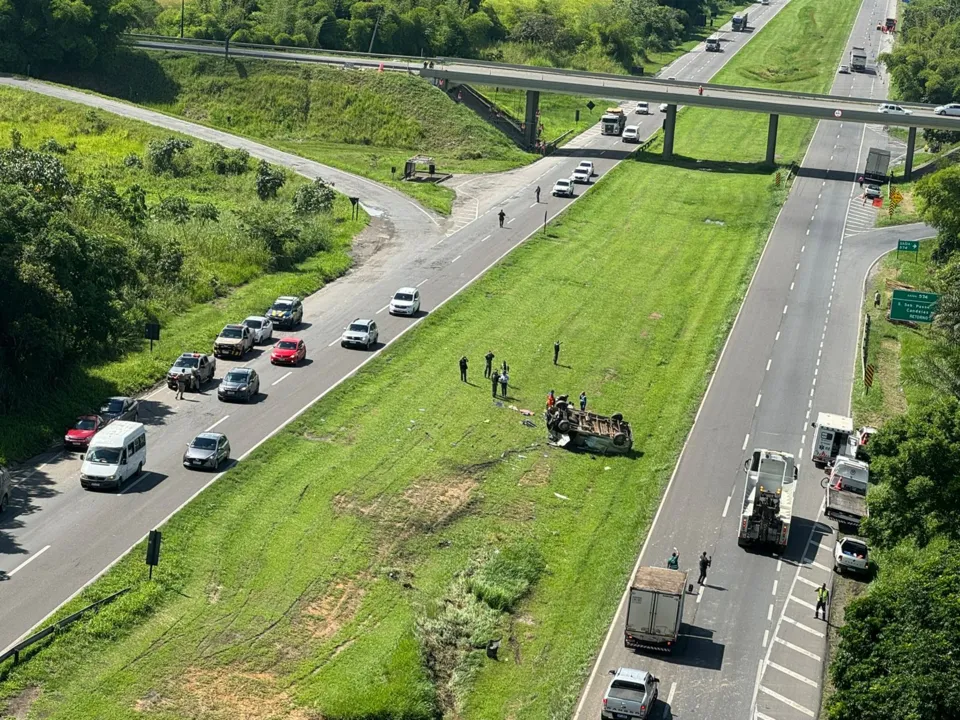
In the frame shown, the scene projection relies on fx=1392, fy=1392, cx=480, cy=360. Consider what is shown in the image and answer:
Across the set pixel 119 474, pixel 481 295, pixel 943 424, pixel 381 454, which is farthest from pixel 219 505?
pixel 481 295

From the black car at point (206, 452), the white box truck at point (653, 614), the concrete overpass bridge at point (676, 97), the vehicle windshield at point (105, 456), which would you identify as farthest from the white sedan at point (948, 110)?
the vehicle windshield at point (105, 456)

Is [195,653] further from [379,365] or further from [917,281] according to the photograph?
[917,281]

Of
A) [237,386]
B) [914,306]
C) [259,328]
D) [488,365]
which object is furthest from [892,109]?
[237,386]

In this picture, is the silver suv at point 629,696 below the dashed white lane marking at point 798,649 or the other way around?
the other way around

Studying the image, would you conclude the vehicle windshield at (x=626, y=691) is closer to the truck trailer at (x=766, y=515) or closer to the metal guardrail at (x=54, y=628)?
the truck trailer at (x=766, y=515)

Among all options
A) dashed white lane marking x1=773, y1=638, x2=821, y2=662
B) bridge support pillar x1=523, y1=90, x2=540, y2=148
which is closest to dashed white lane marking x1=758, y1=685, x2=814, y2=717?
dashed white lane marking x1=773, y1=638, x2=821, y2=662

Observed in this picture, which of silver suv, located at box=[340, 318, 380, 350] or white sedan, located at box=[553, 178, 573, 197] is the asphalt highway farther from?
silver suv, located at box=[340, 318, 380, 350]

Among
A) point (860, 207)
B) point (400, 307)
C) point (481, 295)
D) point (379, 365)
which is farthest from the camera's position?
point (860, 207)
